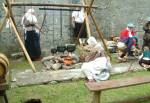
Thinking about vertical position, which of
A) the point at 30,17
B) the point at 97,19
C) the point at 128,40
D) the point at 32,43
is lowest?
the point at 32,43

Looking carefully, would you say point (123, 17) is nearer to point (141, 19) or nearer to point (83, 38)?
point (141, 19)

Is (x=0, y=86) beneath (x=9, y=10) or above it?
beneath

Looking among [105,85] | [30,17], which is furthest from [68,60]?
[105,85]

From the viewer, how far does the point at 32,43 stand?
40.7 feet

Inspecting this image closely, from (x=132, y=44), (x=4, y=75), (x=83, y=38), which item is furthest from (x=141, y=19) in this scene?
(x=4, y=75)

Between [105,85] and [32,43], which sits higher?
[105,85]

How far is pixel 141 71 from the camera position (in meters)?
10.6

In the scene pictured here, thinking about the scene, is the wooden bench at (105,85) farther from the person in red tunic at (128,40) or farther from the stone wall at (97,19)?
the stone wall at (97,19)

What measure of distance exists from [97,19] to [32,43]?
3.79 metres

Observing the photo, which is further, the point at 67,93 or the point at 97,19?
the point at 97,19

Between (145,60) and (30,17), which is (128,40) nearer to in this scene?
(145,60)

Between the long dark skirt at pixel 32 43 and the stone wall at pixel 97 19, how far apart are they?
798 mm

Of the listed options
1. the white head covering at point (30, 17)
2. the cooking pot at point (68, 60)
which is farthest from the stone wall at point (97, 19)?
the cooking pot at point (68, 60)

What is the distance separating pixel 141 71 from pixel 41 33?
15.5ft
